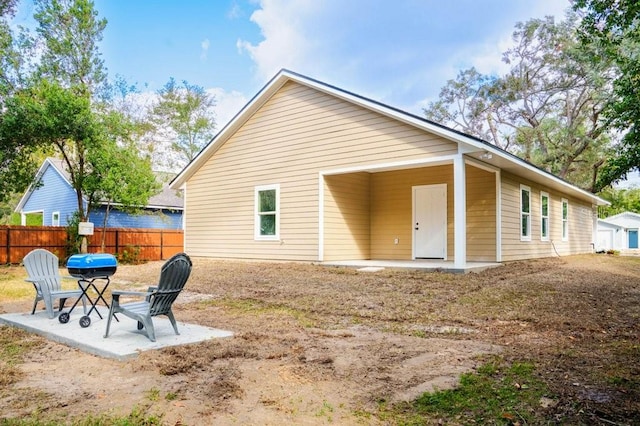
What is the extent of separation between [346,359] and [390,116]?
780 cm

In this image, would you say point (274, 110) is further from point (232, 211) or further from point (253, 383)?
point (253, 383)

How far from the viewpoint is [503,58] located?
85.8ft

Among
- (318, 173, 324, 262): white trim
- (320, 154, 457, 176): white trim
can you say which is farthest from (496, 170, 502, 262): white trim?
(318, 173, 324, 262): white trim

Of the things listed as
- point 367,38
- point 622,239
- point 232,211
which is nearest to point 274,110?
point 232,211

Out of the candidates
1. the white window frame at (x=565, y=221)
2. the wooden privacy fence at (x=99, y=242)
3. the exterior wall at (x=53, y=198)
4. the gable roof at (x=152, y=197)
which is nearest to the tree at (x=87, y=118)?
the wooden privacy fence at (x=99, y=242)

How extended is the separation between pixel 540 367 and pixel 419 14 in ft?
57.8

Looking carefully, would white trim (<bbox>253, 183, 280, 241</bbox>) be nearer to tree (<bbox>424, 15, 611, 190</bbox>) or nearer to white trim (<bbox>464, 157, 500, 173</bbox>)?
white trim (<bbox>464, 157, 500, 173</bbox>)

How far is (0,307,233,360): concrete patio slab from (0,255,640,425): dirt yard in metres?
0.14

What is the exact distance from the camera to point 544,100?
85.7 feet

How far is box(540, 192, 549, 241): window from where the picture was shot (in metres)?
15.2

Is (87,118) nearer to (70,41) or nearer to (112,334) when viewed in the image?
(70,41)

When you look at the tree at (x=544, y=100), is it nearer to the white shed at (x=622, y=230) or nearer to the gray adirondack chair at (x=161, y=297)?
the white shed at (x=622, y=230)

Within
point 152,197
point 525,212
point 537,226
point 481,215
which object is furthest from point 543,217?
point 152,197

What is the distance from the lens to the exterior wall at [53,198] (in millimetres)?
21359
